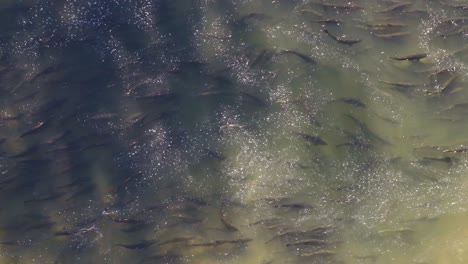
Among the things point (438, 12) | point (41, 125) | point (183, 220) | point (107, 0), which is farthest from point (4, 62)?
point (438, 12)

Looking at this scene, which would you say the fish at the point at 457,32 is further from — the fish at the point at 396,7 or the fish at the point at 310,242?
the fish at the point at 310,242

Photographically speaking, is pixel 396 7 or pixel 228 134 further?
pixel 396 7

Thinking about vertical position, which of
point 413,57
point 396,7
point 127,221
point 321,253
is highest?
point 396,7

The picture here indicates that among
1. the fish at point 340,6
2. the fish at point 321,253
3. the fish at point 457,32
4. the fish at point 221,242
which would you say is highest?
the fish at point 340,6

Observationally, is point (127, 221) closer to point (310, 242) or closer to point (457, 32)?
point (310, 242)

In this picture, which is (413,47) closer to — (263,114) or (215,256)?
(263,114)

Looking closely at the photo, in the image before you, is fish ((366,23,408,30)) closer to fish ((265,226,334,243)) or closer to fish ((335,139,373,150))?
fish ((335,139,373,150))

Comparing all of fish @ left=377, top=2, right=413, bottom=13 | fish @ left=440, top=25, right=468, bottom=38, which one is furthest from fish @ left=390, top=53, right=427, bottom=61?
fish @ left=377, top=2, right=413, bottom=13

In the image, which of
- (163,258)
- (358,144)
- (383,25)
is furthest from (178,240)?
(383,25)

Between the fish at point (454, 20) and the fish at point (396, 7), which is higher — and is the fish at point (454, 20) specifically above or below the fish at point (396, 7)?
below

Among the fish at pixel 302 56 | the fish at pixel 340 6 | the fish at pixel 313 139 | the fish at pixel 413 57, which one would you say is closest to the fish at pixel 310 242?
the fish at pixel 313 139
